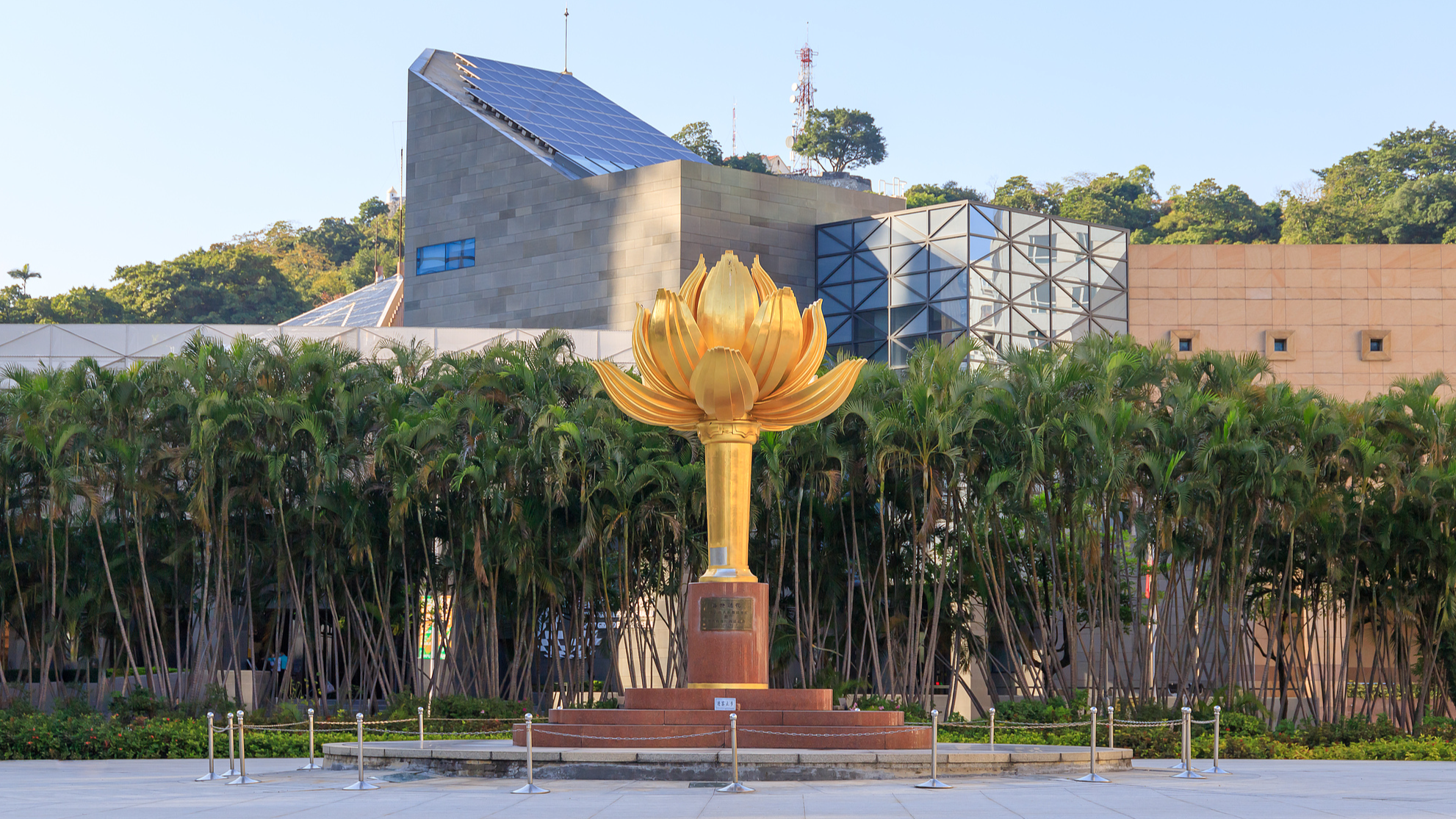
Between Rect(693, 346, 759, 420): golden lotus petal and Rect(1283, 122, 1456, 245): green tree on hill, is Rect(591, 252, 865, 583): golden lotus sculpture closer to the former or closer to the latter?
Rect(693, 346, 759, 420): golden lotus petal

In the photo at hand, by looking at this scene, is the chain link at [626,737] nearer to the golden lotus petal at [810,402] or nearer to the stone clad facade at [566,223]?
the golden lotus petal at [810,402]

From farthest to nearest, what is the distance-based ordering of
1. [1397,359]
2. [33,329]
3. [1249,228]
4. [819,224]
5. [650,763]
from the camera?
[1249,228] → [819,224] → [1397,359] → [33,329] → [650,763]

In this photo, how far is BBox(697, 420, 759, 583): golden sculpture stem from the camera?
15148 mm

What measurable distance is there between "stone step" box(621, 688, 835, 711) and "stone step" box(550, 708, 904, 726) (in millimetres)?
120

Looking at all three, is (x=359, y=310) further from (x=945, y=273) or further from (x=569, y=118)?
(x=945, y=273)

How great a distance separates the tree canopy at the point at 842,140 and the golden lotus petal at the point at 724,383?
6600cm

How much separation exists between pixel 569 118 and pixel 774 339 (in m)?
25.9

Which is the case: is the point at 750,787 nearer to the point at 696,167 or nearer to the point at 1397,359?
the point at 696,167

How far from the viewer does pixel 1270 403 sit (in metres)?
20.1

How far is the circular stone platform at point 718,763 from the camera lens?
12.9 metres

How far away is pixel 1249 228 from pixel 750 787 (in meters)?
49.6

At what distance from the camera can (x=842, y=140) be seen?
79.9m

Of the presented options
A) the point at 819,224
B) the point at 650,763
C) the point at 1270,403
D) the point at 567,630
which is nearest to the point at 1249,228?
the point at 819,224

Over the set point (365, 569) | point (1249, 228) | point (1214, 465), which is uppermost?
point (1249, 228)
